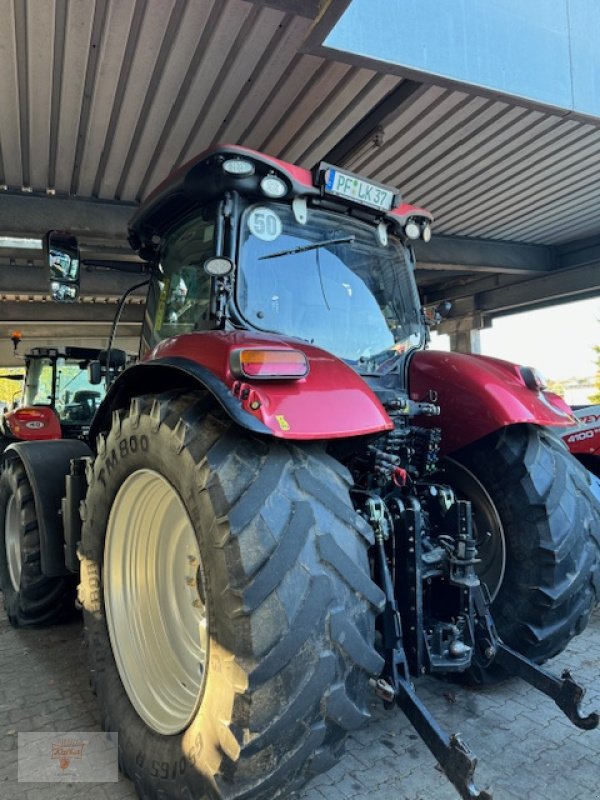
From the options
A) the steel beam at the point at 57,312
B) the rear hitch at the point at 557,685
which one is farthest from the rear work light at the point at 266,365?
the steel beam at the point at 57,312

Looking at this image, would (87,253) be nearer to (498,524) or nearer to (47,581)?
(47,581)

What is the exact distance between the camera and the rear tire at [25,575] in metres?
3.57

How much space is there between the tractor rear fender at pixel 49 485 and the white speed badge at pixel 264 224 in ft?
7.07

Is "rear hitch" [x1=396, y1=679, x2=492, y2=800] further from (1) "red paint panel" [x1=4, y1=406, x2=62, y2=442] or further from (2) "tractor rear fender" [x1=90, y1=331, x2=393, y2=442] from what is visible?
(1) "red paint panel" [x1=4, y1=406, x2=62, y2=442]

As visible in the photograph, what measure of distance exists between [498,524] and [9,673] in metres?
2.75

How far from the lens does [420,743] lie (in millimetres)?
2348

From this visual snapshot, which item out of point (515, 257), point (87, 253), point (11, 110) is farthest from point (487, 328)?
point (11, 110)

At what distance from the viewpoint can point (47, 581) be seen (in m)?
3.62

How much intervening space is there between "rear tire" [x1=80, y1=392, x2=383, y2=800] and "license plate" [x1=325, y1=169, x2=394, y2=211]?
3.91 feet

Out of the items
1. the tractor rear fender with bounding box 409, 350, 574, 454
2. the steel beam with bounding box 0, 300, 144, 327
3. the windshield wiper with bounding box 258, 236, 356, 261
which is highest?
the steel beam with bounding box 0, 300, 144, 327

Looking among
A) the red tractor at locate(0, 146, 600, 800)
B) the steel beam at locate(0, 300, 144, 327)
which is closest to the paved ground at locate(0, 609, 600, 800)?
the red tractor at locate(0, 146, 600, 800)

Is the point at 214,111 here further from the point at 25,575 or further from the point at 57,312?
the point at 57,312

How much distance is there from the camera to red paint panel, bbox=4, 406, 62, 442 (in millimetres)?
5699

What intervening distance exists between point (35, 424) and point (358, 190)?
454cm
